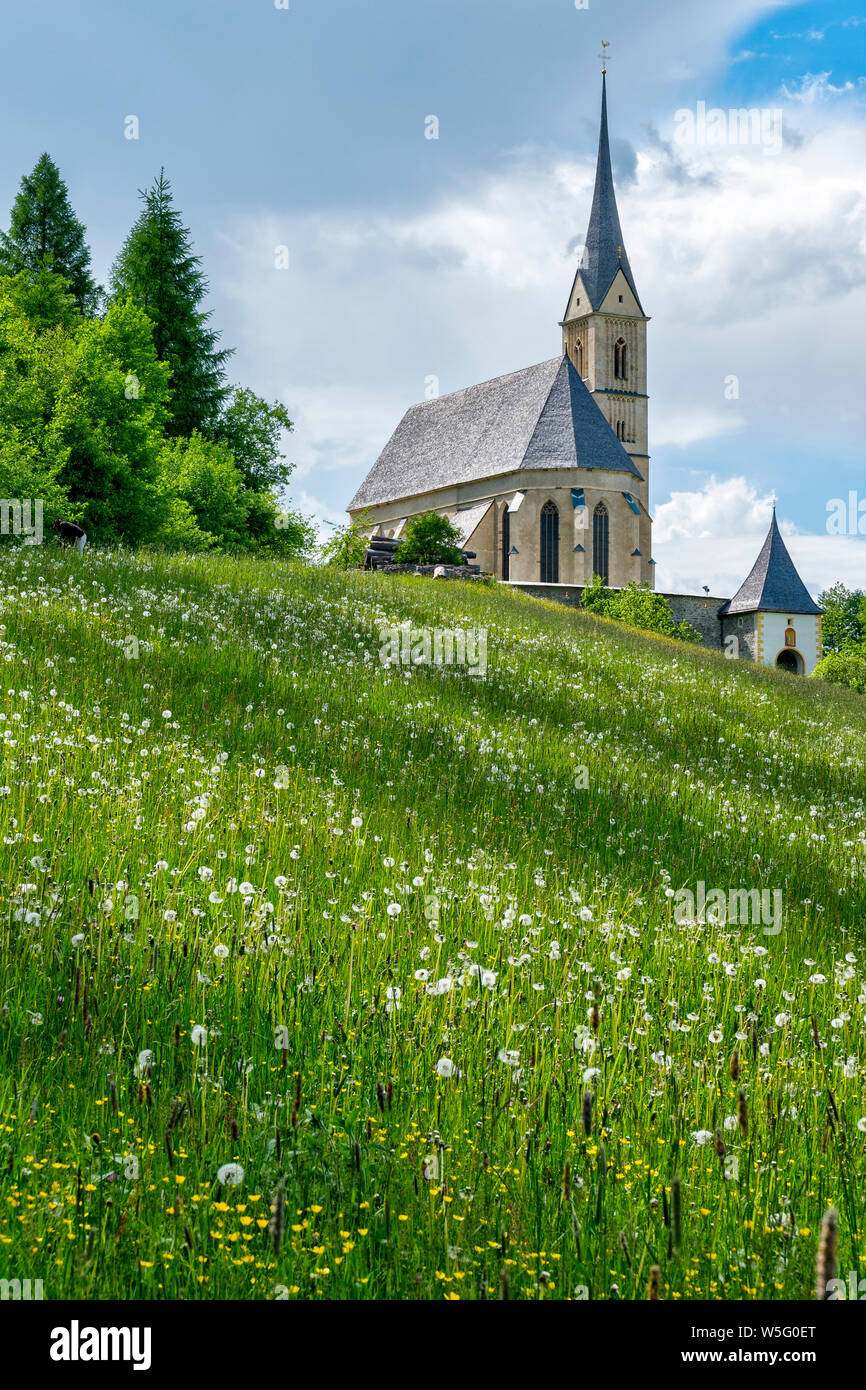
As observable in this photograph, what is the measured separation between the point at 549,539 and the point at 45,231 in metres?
31.3

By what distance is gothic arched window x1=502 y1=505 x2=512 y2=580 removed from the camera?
193ft

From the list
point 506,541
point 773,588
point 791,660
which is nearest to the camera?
point 506,541

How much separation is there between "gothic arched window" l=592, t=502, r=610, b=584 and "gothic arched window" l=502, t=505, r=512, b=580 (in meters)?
5.14

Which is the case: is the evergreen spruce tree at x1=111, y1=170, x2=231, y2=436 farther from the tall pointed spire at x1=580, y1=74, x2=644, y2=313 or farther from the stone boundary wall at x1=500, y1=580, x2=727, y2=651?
the tall pointed spire at x1=580, y1=74, x2=644, y2=313

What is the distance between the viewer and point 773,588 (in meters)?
61.5

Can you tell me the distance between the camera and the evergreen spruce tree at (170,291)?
41.6 m

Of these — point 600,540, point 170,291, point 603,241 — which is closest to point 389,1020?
point 170,291

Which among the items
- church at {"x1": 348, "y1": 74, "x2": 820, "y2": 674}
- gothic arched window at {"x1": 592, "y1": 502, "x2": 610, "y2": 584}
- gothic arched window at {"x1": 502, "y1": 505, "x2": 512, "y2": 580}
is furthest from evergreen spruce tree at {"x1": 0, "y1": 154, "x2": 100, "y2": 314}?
gothic arched window at {"x1": 592, "y1": 502, "x2": 610, "y2": 584}

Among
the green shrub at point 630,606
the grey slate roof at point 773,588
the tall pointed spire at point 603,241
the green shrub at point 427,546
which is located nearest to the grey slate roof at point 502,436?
the grey slate roof at point 773,588

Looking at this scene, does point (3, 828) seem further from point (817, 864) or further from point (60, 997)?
point (817, 864)

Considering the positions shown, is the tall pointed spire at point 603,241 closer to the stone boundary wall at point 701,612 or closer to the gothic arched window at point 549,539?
the gothic arched window at point 549,539

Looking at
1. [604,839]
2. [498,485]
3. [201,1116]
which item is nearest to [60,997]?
[201,1116]

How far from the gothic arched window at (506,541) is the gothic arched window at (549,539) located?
2.06 meters

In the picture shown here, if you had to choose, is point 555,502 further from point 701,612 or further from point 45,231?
point 45,231
